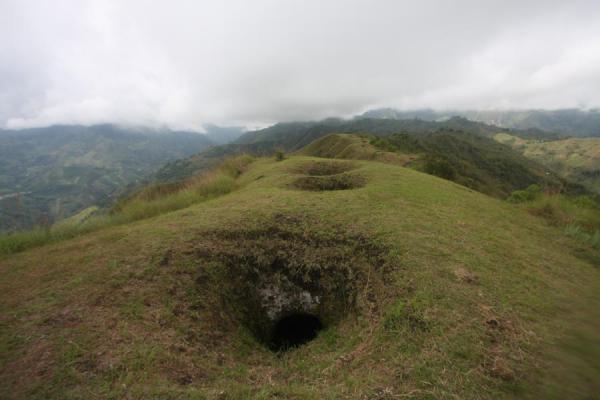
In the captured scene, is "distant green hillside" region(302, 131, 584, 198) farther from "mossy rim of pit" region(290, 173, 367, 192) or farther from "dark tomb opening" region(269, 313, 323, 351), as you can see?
"dark tomb opening" region(269, 313, 323, 351)

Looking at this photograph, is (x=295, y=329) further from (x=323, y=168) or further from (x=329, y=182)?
(x=323, y=168)

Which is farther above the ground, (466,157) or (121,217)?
(121,217)

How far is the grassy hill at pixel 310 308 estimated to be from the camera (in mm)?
3287

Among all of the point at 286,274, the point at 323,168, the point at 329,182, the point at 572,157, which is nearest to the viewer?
the point at 286,274

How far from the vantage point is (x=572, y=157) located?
552ft

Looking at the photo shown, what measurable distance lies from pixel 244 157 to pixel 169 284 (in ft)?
62.9

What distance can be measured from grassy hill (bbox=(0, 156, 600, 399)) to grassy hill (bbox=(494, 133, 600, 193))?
17939 cm

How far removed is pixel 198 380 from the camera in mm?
3496

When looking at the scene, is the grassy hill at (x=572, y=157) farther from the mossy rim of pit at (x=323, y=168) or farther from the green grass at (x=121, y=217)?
the green grass at (x=121, y=217)

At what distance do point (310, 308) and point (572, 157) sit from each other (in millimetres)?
232438

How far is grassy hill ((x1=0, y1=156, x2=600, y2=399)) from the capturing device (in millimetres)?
3287

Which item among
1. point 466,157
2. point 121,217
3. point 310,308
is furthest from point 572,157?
point 121,217

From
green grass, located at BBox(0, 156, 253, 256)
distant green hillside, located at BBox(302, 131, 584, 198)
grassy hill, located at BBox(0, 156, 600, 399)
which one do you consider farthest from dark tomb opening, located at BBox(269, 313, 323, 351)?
distant green hillside, located at BBox(302, 131, 584, 198)

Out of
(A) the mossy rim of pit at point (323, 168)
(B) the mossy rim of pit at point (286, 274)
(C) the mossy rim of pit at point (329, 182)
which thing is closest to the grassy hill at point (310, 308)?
(B) the mossy rim of pit at point (286, 274)
